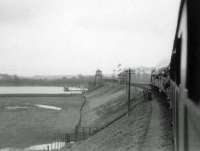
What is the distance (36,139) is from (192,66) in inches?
1057

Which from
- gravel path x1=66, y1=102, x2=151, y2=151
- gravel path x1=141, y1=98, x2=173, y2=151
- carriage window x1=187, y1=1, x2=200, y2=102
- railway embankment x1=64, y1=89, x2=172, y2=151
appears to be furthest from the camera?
gravel path x1=66, y1=102, x2=151, y2=151

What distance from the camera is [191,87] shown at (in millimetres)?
3775

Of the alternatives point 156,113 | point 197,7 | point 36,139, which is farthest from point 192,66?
point 36,139

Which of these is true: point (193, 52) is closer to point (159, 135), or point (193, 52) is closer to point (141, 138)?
point (159, 135)

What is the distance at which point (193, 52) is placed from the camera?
3.74 meters

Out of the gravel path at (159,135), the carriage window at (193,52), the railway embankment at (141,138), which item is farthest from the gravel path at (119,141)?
the carriage window at (193,52)

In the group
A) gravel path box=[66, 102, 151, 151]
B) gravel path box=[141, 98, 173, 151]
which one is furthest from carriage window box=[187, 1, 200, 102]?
gravel path box=[66, 102, 151, 151]

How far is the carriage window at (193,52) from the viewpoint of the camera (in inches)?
141

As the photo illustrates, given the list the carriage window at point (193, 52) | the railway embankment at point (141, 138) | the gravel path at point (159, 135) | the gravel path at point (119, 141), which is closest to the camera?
the carriage window at point (193, 52)

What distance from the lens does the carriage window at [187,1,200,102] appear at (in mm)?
3589

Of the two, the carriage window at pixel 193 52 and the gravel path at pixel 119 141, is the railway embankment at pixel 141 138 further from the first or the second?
the carriage window at pixel 193 52

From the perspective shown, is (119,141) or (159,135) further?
(119,141)

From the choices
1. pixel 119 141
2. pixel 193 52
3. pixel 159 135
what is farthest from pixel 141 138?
pixel 193 52

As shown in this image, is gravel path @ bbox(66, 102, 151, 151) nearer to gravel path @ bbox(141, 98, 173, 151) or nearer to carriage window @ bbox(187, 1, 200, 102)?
gravel path @ bbox(141, 98, 173, 151)
